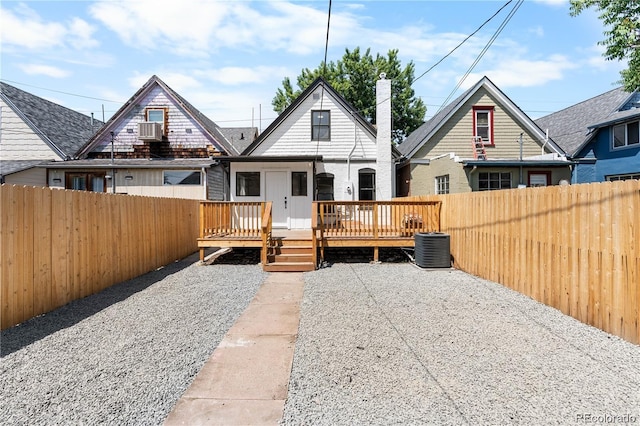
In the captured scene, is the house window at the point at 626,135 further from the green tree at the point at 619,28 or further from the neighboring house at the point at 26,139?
the neighboring house at the point at 26,139

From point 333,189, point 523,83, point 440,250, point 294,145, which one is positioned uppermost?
point 523,83

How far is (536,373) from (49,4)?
10.5 m

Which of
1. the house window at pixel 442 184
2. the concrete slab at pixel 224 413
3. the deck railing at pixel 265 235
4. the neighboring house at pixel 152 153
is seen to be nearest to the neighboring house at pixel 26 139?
the neighboring house at pixel 152 153

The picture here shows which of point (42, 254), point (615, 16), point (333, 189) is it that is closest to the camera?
point (42, 254)

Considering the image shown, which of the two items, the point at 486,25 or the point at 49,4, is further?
the point at 486,25

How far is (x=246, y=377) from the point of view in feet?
10.2

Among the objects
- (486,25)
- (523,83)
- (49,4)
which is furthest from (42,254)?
(523,83)

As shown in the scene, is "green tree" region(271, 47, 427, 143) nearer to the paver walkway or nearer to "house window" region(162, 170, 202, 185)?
"house window" region(162, 170, 202, 185)

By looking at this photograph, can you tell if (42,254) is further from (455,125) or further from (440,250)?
(455,125)

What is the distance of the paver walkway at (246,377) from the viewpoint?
8.29 ft

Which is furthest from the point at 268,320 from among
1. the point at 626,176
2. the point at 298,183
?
the point at 626,176

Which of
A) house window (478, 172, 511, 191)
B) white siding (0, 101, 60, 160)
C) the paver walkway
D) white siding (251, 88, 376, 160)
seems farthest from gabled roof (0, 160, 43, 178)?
house window (478, 172, 511, 191)

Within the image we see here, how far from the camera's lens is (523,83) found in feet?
48.1

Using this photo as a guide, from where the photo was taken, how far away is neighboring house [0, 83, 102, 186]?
15914 mm
